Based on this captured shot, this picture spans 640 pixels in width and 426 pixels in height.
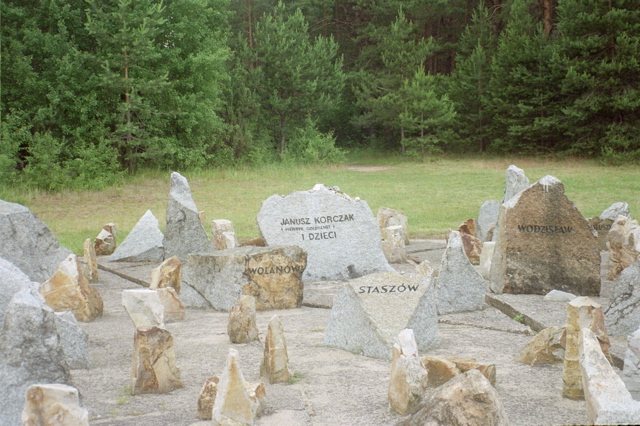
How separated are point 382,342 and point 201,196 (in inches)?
559

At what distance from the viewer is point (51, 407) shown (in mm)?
3070

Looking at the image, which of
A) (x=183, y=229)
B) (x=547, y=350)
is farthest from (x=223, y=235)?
(x=547, y=350)

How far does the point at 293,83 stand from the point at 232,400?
29352 mm

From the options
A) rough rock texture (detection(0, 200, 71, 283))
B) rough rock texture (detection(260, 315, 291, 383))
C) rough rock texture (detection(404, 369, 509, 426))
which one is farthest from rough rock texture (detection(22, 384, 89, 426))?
rough rock texture (detection(0, 200, 71, 283))

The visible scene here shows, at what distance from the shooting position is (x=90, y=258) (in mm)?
8000

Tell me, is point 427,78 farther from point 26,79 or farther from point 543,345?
point 543,345

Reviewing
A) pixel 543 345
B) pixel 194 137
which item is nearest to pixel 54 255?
pixel 543 345

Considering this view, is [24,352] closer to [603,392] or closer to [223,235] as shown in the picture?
[603,392]

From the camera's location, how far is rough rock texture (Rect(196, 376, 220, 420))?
3.69 m

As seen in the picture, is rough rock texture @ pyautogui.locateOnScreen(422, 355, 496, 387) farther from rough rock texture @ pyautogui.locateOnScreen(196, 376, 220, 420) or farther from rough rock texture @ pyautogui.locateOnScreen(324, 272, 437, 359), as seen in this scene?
rough rock texture @ pyautogui.locateOnScreen(196, 376, 220, 420)

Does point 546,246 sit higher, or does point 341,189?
point 546,246

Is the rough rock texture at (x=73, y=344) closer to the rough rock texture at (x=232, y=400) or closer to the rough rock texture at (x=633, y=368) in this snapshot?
the rough rock texture at (x=232, y=400)

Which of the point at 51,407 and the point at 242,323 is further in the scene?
the point at 242,323

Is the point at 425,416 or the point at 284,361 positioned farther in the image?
the point at 284,361
